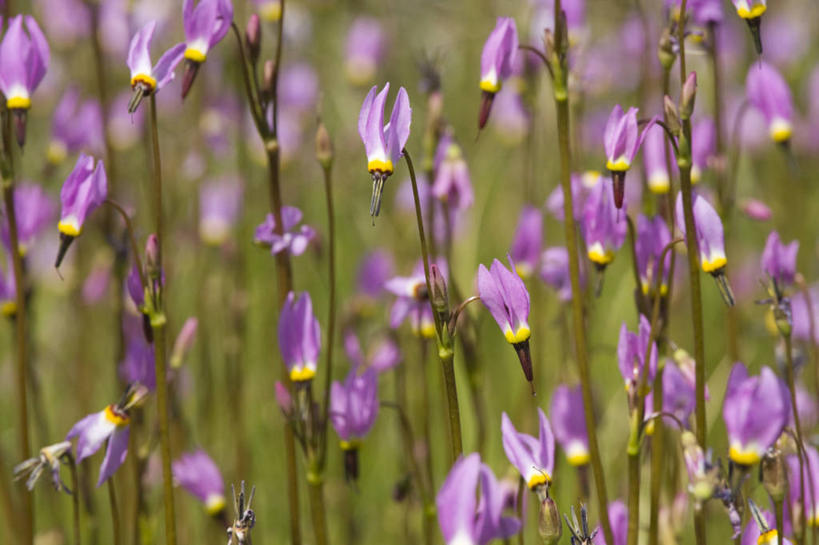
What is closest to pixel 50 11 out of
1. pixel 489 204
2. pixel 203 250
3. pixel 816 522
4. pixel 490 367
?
pixel 203 250

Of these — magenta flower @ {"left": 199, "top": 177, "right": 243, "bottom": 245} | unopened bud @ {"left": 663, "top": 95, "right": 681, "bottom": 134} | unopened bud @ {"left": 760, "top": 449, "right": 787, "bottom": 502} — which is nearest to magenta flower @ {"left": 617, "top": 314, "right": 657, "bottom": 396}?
unopened bud @ {"left": 760, "top": 449, "right": 787, "bottom": 502}

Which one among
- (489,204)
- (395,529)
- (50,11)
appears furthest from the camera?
(50,11)

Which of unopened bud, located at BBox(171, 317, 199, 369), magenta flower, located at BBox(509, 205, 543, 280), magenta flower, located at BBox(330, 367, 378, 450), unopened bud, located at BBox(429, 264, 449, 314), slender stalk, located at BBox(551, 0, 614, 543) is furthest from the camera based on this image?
magenta flower, located at BBox(509, 205, 543, 280)

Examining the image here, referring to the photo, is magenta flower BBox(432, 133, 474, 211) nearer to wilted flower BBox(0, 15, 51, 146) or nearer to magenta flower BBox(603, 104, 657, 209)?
magenta flower BBox(603, 104, 657, 209)

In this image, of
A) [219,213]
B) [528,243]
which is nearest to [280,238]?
[528,243]

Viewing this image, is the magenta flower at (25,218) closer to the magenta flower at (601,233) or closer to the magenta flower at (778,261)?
the magenta flower at (601,233)

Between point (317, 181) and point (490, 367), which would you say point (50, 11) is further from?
point (490, 367)

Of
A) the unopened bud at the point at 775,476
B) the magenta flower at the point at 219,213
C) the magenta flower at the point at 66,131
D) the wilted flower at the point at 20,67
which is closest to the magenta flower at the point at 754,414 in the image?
the unopened bud at the point at 775,476

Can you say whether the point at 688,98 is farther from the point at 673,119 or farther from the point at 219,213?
the point at 219,213
